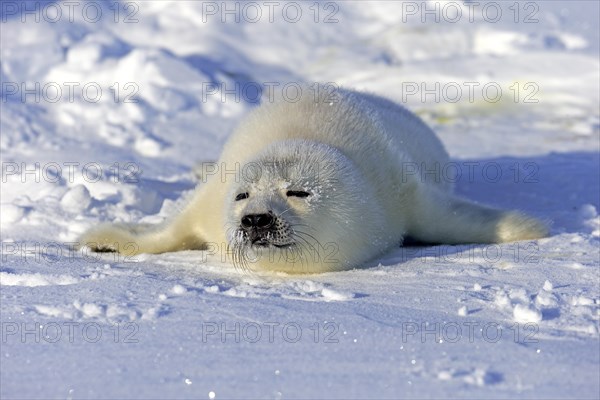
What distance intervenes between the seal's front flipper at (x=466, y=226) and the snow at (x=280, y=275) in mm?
125

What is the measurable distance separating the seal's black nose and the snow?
0.63 feet

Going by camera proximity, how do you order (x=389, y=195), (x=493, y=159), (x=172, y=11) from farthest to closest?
(x=172, y=11) < (x=493, y=159) < (x=389, y=195)

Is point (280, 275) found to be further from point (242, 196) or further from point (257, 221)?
point (242, 196)

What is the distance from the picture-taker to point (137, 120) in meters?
6.77

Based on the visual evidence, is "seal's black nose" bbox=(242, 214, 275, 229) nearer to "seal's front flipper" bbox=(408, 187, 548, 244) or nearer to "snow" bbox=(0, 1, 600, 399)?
"snow" bbox=(0, 1, 600, 399)

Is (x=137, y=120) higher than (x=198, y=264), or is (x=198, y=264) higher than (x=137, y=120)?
(x=137, y=120)

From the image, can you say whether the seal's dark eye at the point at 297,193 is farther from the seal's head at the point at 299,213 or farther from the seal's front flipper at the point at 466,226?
the seal's front flipper at the point at 466,226

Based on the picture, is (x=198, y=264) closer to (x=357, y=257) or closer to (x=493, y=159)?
(x=357, y=257)

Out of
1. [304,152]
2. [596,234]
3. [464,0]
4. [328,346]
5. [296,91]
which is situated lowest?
[328,346]

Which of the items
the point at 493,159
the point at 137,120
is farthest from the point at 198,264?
the point at 137,120

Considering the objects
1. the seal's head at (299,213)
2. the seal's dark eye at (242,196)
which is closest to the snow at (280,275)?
the seal's head at (299,213)

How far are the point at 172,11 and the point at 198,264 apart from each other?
5724 mm

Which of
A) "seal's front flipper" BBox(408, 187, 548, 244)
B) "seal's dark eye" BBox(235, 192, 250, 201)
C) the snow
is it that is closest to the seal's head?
"seal's dark eye" BBox(235, 192, 250, 201)

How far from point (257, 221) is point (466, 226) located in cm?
112
